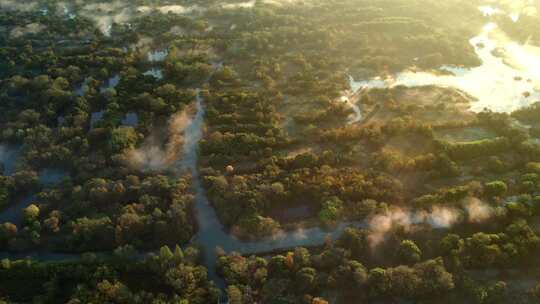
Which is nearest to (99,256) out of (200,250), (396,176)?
(200,250)

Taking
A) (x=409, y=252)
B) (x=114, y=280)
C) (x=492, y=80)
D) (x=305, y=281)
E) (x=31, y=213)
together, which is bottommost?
(x=114, y=280)

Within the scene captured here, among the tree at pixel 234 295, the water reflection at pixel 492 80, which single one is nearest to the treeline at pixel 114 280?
the tree at pixel 234 295

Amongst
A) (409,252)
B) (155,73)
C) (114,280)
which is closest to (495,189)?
(409,252)

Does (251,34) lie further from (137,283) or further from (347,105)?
(137,283)

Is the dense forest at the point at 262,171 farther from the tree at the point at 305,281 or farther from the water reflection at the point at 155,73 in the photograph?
the water reflection at the point at 155,73

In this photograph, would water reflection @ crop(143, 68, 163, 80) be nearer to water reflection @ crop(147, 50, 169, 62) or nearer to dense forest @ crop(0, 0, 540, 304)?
dense forest @ crop(0, 0, 540, 304)

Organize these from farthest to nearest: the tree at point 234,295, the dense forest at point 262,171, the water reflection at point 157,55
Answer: the water reflection at point 157,55
the dense forest at point 262,171
the tree at point 234,295

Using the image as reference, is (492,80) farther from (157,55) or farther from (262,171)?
(157,55)

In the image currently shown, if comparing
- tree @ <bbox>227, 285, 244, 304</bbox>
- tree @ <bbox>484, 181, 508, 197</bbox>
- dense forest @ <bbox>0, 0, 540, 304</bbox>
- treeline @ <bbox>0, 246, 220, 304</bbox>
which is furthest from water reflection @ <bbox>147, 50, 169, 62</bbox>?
tree @ <bbox>484, 181, 508, 197</bbox>
